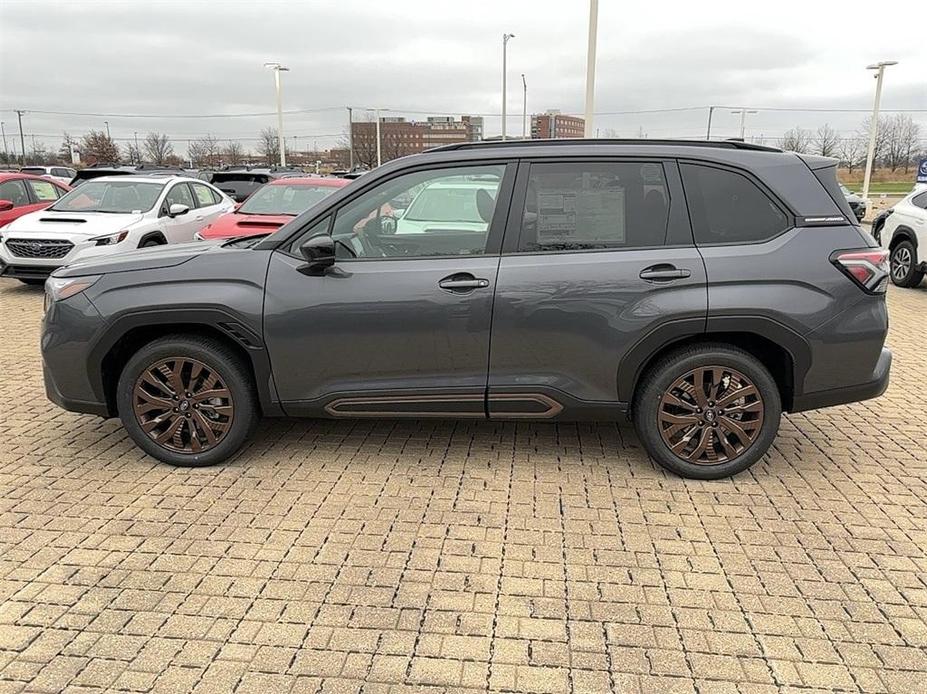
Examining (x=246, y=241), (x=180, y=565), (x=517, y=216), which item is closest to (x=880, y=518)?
(x=517, y=216)

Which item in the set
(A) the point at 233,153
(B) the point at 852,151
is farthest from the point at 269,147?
(B) the point at 852,151

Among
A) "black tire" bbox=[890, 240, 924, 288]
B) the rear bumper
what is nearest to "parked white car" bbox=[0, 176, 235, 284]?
the rear bumper

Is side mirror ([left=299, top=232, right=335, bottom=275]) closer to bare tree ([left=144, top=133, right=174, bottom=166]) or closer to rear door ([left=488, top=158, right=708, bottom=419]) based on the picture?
rear door ([left=488, top=158, right=708, bottom=419])

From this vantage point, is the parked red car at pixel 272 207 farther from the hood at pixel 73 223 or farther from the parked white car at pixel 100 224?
the hood at pixel 73 223

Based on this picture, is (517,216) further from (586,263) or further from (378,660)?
(378,660)

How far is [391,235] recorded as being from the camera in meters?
3.97

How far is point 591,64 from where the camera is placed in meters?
14.2

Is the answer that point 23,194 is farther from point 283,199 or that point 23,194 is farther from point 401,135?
point 401,135

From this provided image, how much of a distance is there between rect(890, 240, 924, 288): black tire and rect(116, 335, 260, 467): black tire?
34.5 ft

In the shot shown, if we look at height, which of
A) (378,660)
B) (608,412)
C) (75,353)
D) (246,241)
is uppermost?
(246,241)

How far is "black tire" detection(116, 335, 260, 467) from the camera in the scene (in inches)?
153

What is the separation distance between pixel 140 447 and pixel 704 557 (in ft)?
10.5

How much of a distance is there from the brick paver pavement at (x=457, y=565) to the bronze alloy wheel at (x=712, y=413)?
245 mm

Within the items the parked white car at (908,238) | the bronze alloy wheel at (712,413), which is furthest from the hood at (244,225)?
the parked white car at (908,238)
